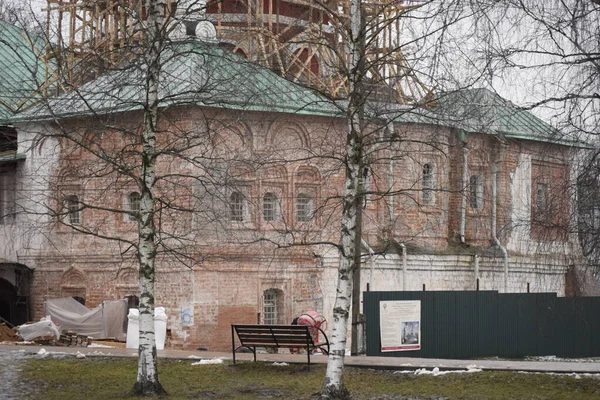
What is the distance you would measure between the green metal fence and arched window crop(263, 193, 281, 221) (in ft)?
23.2

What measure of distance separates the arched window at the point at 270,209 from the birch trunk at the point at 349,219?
16.9 meters

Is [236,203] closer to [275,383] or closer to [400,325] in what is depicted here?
[400,325]

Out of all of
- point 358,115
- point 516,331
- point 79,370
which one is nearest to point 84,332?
point 516,331

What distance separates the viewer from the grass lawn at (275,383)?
1527 cm

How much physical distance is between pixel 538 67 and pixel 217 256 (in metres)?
17.2

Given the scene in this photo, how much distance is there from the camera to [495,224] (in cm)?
3728

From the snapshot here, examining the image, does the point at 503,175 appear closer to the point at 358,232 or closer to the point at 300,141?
the point at 300,141

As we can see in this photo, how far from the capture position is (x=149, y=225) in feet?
50.6

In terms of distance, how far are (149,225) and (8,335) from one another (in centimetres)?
1366

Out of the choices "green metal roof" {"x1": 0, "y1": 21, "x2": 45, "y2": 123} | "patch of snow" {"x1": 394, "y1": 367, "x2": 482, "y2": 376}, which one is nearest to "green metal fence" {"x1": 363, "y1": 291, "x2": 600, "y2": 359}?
"patch of snow" {"x1": 394, "y1": 367, "x2": 482, "y2": 376}

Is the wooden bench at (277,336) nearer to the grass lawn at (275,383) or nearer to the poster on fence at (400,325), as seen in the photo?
the grass lawn at (275,383)

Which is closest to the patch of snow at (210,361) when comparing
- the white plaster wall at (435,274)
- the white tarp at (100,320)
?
the white tarp at (100,320)

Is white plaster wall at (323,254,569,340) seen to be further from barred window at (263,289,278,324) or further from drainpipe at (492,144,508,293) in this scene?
barred window at (263,289,278,324)

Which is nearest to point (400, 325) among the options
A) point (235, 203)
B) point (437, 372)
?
point (235, 203)
